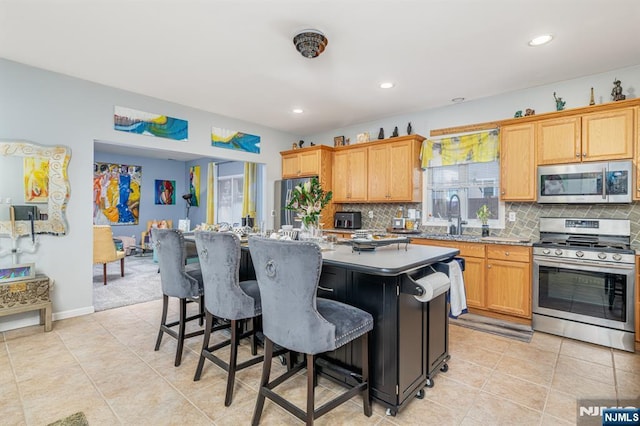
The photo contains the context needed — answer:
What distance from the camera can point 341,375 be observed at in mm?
2172

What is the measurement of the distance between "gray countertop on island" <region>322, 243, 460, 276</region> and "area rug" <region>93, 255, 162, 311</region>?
3.47 meters

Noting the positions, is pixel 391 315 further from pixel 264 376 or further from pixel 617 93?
pixel 617 93

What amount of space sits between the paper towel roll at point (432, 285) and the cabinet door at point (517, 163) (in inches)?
90.9

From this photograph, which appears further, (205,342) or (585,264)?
(585,264)

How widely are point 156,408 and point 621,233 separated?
4496 mm

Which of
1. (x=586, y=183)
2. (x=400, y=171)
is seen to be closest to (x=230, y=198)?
(x=400, y=171)

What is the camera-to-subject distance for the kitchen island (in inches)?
74.2

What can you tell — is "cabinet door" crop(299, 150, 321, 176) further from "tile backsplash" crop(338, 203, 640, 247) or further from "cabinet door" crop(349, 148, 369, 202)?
"tile backsplash" crop(338, 203, 640, 247)

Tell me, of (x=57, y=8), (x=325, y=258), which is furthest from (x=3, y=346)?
(x=325, y=258)

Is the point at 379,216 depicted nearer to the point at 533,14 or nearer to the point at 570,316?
the point at 570,316

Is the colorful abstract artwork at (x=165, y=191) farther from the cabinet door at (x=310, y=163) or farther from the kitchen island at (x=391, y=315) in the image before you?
the kitchen island at (x=391, y=315)

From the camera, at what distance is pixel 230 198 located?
8.22 meters

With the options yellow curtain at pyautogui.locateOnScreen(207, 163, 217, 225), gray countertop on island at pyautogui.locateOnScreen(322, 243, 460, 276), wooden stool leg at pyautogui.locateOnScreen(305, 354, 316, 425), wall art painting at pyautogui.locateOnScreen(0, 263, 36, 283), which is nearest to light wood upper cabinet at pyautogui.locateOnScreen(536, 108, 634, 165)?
gray countertop on island at pyautogui.locateOnScreen(322, 243, 460, 276)

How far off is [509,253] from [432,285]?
215 cm
